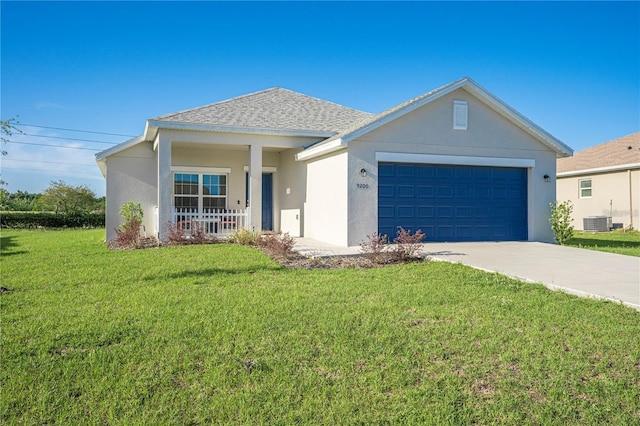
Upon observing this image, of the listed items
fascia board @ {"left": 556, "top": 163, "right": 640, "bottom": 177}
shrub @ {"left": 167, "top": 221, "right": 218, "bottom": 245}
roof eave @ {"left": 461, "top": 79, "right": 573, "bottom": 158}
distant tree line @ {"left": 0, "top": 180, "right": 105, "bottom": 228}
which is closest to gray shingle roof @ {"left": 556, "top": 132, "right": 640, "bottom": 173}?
fascia board @ {"left": 556, "top": 163, "right": 640, "bottom": 177}

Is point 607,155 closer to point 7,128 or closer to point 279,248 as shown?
point 279,248

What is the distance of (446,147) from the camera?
14109 millimetres

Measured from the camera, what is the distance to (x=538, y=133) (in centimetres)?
1449

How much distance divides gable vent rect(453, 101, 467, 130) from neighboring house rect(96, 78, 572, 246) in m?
0.03

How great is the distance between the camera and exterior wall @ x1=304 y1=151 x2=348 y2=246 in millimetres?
13266

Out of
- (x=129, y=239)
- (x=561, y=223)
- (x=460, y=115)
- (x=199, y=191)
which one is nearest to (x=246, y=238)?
(x=129, y=239)

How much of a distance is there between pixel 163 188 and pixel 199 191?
3.74 metres

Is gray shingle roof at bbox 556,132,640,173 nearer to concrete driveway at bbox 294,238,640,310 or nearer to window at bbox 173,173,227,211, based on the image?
concrete driveway at bbox 294,238,640,310

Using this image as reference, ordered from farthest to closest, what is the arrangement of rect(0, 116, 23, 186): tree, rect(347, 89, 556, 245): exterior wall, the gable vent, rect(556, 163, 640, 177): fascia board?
rect(556, 163, 640, 177): fascia board → the gable vent → rect(347, 89, 556, 245): exterior wall → rect(0, 116, 23, 186): tree

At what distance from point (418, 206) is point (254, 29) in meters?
8.15

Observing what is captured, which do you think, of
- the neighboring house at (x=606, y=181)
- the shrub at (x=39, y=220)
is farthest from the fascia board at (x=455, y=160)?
the shrub at (x=39, y=220)

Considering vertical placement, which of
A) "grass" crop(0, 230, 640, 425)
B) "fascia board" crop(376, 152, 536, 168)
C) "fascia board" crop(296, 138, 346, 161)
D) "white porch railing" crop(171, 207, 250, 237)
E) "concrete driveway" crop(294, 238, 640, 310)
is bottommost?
"grass" crop(0, 230, 640, 425)

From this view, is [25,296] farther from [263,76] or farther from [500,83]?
[263,76]

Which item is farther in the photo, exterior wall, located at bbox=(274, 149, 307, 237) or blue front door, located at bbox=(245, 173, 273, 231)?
blue front door, located at bbox=(245, 173, 273, 231)
